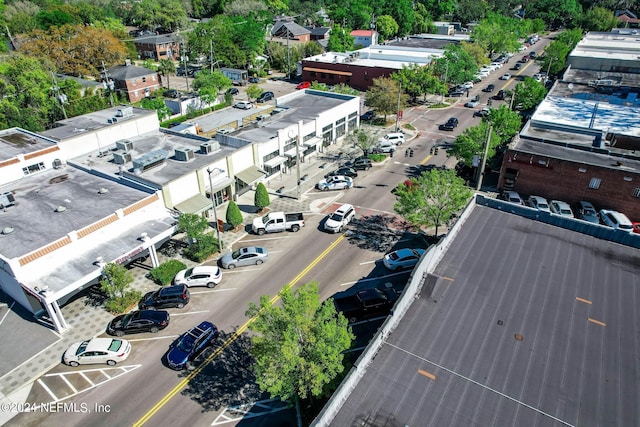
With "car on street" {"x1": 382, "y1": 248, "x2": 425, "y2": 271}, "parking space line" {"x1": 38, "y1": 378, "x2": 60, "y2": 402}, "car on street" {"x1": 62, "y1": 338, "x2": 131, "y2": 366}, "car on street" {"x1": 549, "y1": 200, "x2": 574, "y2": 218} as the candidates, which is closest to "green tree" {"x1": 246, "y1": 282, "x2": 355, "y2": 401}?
"car on street" {"x1": 62, "y1": 338, "x2": 131, "y2": 366}

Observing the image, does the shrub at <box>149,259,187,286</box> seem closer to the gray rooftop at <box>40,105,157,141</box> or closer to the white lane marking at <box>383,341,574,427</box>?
the white lane marking at <box>383,341,574,427</box>

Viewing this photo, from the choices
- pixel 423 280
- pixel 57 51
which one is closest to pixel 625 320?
pixel 423 280

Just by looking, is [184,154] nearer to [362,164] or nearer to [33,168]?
[33,168]

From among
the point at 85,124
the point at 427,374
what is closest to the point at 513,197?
the point at 427,374

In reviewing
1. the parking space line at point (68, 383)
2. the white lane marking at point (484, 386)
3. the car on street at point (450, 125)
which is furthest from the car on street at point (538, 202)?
the parking space line at point (68, 383)

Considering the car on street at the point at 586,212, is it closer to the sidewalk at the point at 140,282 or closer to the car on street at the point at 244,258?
the sidewalk at the point at 140,282

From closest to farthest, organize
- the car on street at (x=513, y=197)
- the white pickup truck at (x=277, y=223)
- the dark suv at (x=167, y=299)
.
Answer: the dark suv at (x=167, y=299), the white pickup truck at (x=277, y=223), the car on street at (x=513, y=197)
